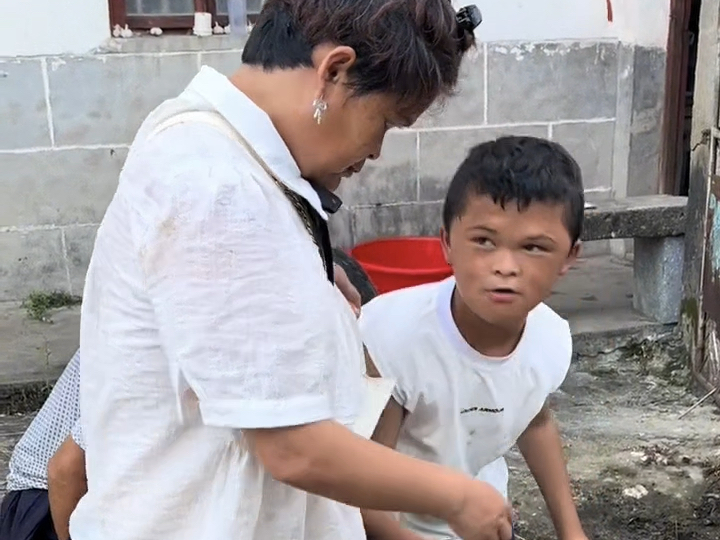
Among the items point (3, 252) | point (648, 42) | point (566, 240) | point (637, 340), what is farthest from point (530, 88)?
point (566, 240)

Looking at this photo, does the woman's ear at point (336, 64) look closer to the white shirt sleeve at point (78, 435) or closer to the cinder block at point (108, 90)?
the white shirt sleeve at point (78, 435)

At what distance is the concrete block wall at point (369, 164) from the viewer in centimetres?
485

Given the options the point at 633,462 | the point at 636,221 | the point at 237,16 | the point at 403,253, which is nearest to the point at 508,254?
the point at 633,462

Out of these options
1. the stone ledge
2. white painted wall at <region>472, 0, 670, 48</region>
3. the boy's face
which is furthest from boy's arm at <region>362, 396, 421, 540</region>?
white painted wall at <region>472, 0, 670, 48</region>

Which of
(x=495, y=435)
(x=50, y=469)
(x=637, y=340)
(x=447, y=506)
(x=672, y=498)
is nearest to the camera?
(x=447, y=506)

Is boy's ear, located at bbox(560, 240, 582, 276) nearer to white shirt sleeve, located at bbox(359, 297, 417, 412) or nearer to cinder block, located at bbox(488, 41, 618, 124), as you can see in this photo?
white shirt sleeve, located at bbox(359, 297, 417, 412)

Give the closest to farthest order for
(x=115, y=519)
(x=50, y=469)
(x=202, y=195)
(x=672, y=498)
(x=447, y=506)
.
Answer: (x=202, y=195) < (x=447, y=506) < (x=115, y=519) < (x=50, y=469) < (x=672, y=498)

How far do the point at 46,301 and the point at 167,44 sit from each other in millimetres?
1539

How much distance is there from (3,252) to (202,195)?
437 cm

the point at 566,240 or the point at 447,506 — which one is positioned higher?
the point at 566,240

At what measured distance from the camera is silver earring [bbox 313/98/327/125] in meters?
1.12

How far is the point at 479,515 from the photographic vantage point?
1.18 m

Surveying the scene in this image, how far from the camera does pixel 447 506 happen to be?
1146 millimetres

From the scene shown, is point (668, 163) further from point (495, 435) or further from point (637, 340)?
point (495, 435)
